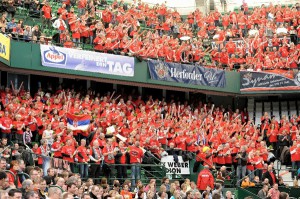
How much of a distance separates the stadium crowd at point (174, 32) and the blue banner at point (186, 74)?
385mm

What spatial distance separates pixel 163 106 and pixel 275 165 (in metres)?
5.40

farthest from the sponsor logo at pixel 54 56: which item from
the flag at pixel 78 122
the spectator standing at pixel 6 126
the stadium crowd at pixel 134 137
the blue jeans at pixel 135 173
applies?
the blue jeans at pixel 135 173

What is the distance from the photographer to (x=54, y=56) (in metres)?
28.3

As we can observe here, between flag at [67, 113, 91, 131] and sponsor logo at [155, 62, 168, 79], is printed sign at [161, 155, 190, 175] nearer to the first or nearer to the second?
flag at [67, 113, 91, 131]

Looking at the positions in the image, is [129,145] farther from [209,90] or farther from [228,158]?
[209,90]

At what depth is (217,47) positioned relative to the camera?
3609cm

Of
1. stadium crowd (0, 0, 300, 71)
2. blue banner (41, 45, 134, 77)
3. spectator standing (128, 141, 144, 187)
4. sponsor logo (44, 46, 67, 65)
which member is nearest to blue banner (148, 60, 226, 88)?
stadium crowd (0, 0, 300, 71)

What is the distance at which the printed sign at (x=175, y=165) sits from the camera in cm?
2739

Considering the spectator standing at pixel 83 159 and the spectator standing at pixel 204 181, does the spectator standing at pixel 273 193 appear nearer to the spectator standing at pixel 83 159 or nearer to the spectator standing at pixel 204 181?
the spectator standing at pixel 204 181

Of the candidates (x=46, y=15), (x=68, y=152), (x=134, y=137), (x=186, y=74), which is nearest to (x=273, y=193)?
(x=134, y=137)

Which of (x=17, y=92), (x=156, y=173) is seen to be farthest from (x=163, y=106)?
(x=17, y=92)

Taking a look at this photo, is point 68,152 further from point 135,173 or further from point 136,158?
point 136,158

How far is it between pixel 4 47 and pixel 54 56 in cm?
312

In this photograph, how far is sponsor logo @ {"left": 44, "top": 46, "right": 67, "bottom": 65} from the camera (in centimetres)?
2805
